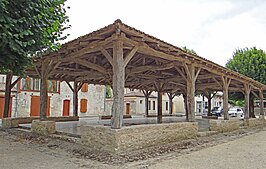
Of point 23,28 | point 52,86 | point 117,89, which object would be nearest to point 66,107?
point 52,86

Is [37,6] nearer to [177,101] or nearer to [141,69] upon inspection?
[141,69]

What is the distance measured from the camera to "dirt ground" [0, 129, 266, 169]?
422 centimetres

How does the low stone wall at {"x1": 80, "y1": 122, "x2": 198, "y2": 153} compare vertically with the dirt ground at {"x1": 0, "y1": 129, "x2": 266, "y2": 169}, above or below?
above

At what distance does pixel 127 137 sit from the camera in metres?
4.96

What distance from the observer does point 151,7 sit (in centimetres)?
866

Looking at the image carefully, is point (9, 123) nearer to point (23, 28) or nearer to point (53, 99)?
point (23, 28)

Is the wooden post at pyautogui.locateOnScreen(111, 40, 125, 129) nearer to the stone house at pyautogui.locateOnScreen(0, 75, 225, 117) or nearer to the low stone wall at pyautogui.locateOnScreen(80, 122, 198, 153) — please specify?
the low stone wall at pyautogui.locateOnScreen(80, 122, 198, 153)

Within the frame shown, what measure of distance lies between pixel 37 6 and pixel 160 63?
537 cm

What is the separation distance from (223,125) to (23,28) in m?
8.32

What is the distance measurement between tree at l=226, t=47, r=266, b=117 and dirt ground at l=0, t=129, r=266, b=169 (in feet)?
36.3

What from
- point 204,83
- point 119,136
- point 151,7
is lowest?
point 119,136

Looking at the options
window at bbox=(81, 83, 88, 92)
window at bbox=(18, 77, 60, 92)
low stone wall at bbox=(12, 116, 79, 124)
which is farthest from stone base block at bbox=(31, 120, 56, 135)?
window at bbox=(81, 83, 88, 92)

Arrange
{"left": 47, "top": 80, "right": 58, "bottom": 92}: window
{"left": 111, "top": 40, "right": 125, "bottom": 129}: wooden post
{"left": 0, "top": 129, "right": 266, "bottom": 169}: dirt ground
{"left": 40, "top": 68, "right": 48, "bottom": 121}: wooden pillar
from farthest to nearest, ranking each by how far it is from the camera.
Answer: {"left": 47, "top": 80, "right": 58, "bottom": 92}: window
{"left": 40, "top": 68, "right": 48, "bottom": 121}: wooden pillar
{"left": 111, "top": 40, "right": 125, "bottom": 129}: wooden post
{"left": 0, "top": 129, "right": 266, "bottom": 169}: dirt ground

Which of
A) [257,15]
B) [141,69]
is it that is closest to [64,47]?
[141,69]
